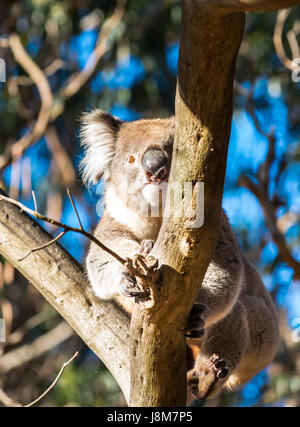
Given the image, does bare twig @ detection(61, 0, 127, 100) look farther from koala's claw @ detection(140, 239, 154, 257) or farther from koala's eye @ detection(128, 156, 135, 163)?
koala's claw @ detection(140, 239, 154, 257)

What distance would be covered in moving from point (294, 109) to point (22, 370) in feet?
14.9

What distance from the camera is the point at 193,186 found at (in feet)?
6.59

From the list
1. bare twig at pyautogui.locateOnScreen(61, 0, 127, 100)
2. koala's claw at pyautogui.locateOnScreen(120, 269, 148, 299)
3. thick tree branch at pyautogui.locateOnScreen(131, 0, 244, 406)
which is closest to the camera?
thick tree branch at pyautogui.locateOnScreen(131, 0, 244, 406)

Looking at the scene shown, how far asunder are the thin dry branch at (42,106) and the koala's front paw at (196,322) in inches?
87.3

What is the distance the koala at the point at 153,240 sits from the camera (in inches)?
118

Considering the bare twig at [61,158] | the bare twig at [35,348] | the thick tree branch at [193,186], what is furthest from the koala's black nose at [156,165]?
the bare twig at [61,158]

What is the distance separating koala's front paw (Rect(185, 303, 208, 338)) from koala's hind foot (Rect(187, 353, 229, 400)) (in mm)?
659

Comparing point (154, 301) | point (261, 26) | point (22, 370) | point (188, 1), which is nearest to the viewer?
point (188, 1)

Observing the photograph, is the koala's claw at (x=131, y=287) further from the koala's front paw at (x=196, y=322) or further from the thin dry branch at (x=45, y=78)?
the thin dry branch at (x=45, y=78)

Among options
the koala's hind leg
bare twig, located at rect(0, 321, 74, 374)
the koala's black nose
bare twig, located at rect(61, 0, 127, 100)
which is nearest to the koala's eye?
the koala's black nose

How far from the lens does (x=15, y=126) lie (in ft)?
23.5

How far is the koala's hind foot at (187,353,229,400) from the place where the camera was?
→ 10.0 feet
